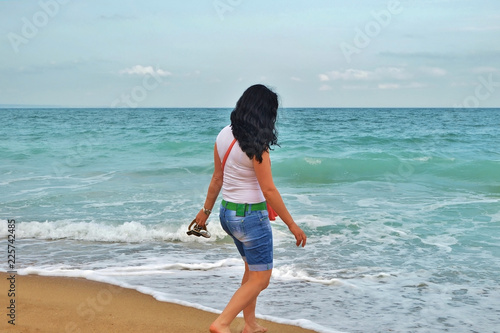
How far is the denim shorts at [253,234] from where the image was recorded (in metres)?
3.12

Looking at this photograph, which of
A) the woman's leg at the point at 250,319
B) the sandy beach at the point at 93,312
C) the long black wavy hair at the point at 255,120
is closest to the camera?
the long black wavy hair at the point at 255,120

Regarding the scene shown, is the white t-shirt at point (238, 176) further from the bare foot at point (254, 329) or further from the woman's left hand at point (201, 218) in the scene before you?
the bare foot at point (254, 329)

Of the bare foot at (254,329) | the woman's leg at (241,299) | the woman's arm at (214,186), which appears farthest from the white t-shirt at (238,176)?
the bare foot at (254,329)

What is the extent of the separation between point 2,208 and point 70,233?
2.86 m

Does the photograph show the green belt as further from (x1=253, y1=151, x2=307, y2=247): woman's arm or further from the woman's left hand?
the woman's left hand

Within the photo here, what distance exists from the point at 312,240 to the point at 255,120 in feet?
15.3

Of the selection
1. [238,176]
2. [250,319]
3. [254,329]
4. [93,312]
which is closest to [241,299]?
[250,319]

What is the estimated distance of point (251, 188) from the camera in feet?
Answer: 10.3

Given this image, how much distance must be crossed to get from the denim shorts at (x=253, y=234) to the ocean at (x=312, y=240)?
4.06 feet

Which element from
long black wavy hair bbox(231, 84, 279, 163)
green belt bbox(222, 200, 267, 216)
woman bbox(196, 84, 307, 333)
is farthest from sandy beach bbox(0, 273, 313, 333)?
long black wavy hair bbox(231, 84, 279, 163)

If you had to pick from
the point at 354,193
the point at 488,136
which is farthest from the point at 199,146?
the point at 488,136

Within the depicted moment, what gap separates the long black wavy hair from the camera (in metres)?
3.02

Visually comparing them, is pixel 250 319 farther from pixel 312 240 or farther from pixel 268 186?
pixel 312 240

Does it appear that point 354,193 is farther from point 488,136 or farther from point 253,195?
point 488,136
